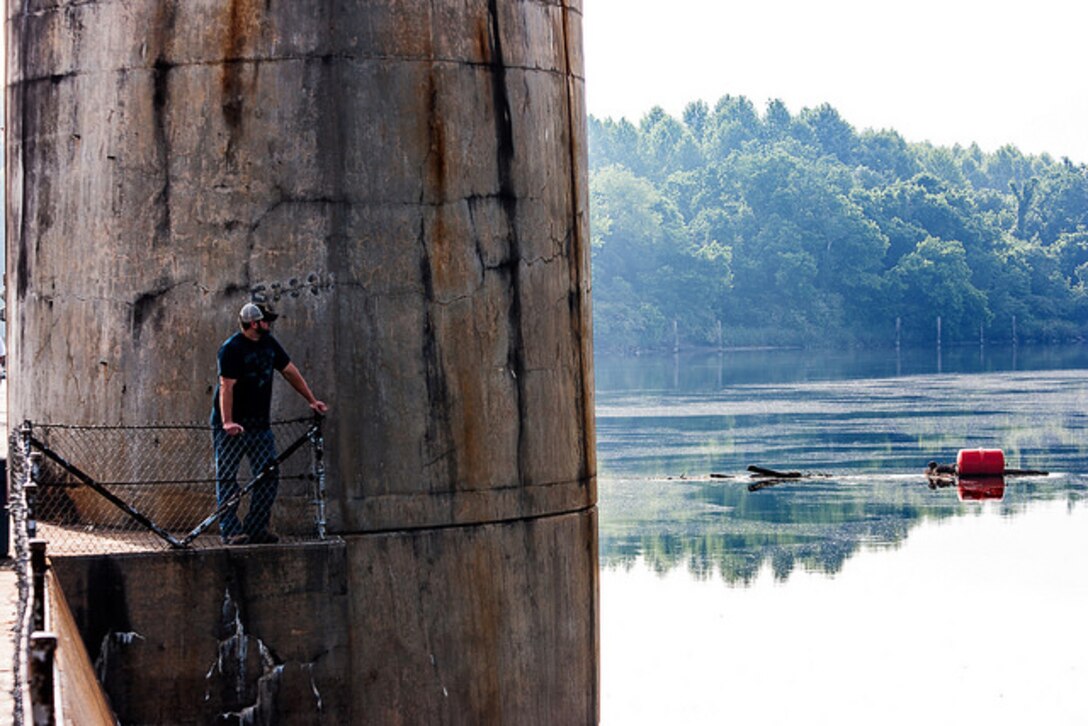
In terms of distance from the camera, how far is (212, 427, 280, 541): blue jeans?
454 inches

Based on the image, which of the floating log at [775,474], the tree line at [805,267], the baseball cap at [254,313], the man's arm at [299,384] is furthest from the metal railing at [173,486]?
the tree line at [805,267]

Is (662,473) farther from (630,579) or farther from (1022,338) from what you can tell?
(1022,338)

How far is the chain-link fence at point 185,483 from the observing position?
451 inches

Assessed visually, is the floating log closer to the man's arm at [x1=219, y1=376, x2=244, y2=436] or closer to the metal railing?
the metal railing

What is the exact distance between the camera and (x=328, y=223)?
38.4ft

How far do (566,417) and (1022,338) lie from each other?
163 m

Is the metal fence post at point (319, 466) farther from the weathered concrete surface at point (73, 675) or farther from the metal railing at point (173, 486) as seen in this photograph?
the weathered concrete surface at point (73, 675)

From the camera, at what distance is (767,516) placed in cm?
3494

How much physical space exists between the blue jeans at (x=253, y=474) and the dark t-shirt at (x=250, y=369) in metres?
0.13

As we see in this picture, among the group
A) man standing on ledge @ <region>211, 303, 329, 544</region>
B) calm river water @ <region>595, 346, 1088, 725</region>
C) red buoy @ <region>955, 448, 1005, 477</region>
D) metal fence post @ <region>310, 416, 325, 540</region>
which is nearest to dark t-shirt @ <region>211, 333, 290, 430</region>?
man standing on ledge @ <region>211, 303, 329, 544</region>

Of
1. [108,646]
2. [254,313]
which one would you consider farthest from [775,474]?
[108,646]

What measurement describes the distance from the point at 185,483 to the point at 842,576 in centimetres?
1762

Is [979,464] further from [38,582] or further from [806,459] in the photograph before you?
[38,582]

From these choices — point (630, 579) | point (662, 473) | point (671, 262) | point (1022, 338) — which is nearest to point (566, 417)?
point (630, 579)
